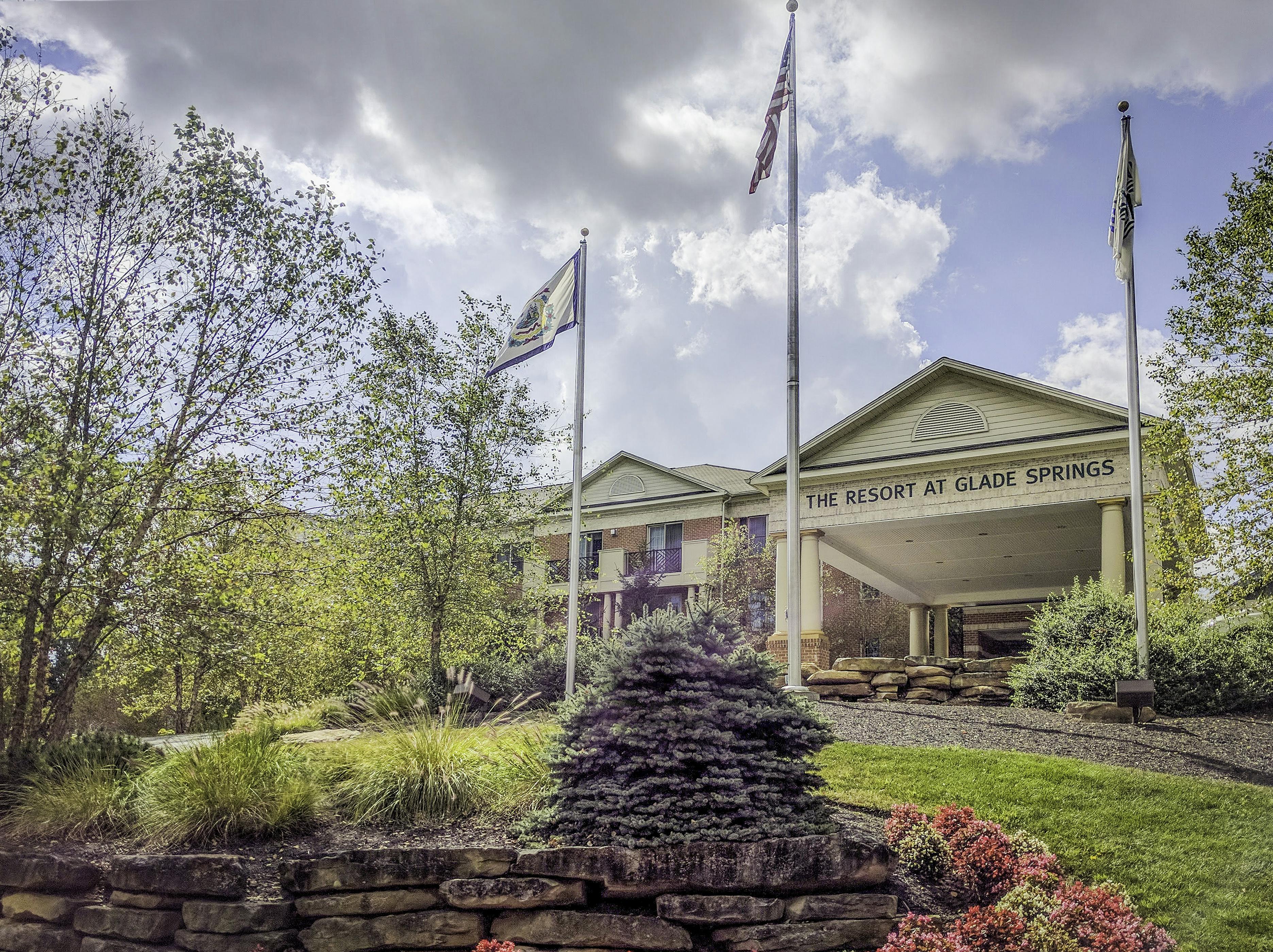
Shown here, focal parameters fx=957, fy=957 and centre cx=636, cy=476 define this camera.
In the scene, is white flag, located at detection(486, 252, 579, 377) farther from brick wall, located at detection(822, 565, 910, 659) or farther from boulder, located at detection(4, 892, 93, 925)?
brick wall, located at detection(822, 565, 910, 659)

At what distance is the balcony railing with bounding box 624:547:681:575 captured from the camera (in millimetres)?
33750

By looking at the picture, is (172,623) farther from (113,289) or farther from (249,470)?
Result: (113,289)

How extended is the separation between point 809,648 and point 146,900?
14.6m

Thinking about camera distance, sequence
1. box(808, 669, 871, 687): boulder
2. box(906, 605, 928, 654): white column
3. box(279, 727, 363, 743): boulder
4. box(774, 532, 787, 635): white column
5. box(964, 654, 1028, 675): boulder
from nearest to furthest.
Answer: box(279, 727, 363, 743): boulder → box(964, 654, 1028, 675): boulder → box(808, 669, 871, 687): boulder → box(774, 532, 787, 635): white column → box(906, 605, 928, 654): white column

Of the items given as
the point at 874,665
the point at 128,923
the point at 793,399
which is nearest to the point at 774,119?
the point at 793,399

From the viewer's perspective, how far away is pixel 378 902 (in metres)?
6.52

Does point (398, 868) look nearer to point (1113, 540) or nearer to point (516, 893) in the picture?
point (516, 893)

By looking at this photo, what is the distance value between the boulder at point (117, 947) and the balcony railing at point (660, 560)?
26.3 metres

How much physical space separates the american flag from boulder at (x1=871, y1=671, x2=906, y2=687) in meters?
8.25

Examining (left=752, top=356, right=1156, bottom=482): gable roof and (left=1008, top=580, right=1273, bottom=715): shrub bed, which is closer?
(left=1008, top=580, right=1273, bottom=715): shrub bed

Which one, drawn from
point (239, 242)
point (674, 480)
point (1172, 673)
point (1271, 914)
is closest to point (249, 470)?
point (239, 242)

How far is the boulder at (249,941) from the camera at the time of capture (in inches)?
258

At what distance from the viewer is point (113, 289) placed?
10.2 m

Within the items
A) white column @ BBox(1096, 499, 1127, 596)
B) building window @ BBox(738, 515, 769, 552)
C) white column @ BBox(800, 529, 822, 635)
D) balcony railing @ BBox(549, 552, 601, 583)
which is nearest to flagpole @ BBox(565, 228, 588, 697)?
→ white column @ BBox(800, 529, 822, 635)
